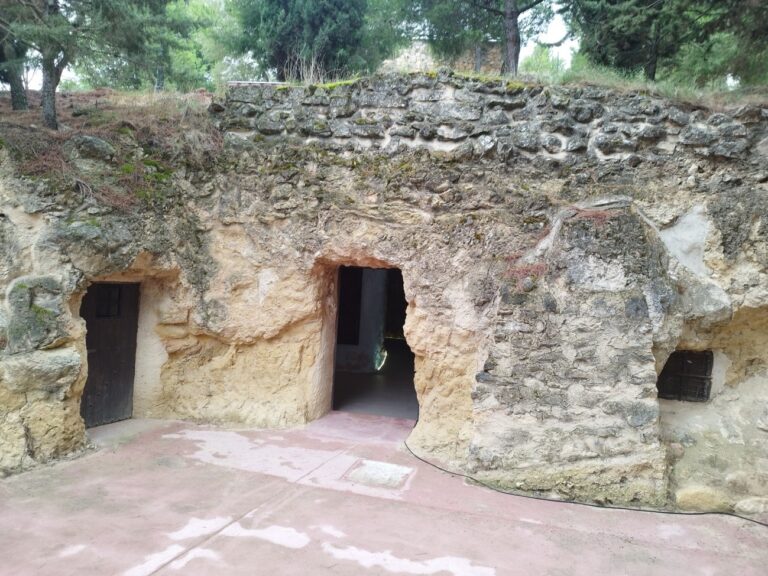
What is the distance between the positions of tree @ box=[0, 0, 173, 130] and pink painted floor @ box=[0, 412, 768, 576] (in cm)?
444

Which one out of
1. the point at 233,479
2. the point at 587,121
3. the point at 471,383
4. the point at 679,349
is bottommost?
the point at 233,479

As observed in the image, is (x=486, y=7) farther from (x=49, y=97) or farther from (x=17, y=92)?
(x=17, y=92)

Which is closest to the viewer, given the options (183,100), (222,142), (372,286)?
(222,142)

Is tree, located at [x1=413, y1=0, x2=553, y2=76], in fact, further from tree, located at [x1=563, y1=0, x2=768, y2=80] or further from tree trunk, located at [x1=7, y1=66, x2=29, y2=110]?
tree trunk, located at [x1=7, y1=66, x2=29, y2=110]

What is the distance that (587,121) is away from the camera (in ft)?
19.3

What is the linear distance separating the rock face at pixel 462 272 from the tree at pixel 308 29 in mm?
7708

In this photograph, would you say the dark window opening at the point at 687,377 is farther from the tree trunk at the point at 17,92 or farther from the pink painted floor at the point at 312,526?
the tree trunk at the point at 17,92

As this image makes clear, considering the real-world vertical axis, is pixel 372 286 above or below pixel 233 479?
above

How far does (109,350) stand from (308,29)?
1044 cm

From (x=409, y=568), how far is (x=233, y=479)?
6.81 feet

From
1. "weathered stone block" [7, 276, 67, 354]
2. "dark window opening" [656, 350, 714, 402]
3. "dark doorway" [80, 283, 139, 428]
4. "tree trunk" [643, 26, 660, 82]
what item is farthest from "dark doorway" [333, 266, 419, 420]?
"tree trunk" [643, 26, 660, 82]

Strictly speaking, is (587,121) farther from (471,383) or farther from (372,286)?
(372,286)

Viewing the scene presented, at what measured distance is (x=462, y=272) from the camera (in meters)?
5.62

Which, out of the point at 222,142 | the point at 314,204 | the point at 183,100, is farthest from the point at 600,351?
the point at 183,100
